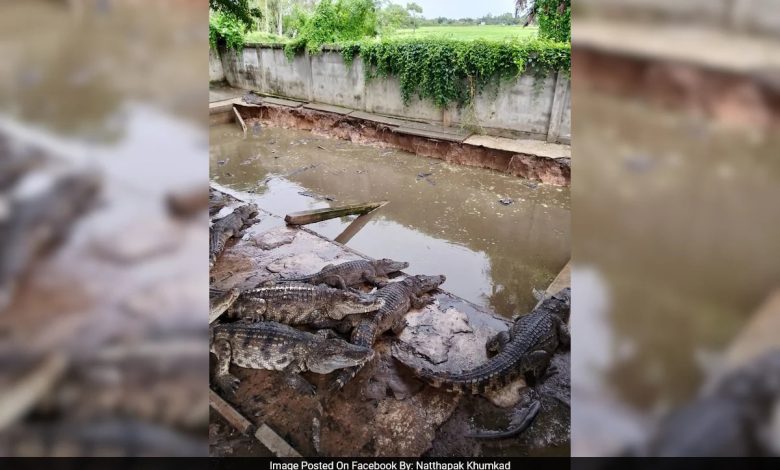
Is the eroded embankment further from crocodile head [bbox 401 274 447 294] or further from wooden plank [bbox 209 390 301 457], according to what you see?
wooden plank [bbox 209 390 301 457]

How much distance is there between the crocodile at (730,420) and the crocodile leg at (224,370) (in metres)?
3.75

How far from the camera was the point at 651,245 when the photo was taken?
0.74 meters

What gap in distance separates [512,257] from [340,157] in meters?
7.41

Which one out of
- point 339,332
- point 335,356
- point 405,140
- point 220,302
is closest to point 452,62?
point 405,140

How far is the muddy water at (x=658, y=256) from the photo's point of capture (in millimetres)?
645

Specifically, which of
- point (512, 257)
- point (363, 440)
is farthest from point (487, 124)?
point (363, 440)

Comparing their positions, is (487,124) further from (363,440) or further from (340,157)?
(363,440)

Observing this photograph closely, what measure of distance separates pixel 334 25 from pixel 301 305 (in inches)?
629

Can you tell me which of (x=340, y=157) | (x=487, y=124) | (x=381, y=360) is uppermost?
(x=487, y=124)

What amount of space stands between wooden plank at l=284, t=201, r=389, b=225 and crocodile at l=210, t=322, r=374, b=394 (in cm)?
365

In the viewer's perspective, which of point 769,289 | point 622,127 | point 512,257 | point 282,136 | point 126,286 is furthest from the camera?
point 282,136

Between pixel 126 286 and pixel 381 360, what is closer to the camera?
pixel 126 286

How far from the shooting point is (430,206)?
893 centimetres

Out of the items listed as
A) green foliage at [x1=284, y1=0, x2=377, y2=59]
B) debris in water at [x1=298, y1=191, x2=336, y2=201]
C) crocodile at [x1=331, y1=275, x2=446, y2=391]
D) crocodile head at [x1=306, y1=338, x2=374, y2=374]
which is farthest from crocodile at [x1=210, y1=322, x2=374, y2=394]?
green foliage at [x1=284, y1=0, x2=377, y2=59]
